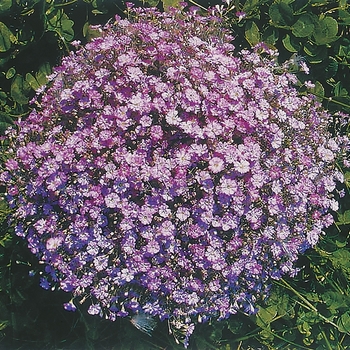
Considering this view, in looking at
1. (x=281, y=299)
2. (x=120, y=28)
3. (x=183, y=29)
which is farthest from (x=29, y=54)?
(x=281, y=299)

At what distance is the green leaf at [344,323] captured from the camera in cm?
273

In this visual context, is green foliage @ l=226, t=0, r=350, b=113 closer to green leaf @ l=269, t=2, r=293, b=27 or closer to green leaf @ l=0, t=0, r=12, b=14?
green leaf @ l=269, t=2, r=293, b=27

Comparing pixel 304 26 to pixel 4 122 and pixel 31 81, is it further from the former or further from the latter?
pixel 4 122

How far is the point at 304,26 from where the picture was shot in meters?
2.65

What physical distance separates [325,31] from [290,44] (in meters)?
0.16

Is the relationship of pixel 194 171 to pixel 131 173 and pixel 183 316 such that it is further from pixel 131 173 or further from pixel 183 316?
pixel 183 316

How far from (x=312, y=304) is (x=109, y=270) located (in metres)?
1.10

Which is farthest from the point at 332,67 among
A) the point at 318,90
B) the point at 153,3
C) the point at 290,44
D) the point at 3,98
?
the point at 3,98

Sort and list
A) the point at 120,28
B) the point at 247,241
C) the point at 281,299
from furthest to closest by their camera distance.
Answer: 1. the point at 281,299
2. the point at 120,28
3. the point at 247,241

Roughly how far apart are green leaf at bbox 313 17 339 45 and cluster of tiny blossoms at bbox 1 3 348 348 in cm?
46

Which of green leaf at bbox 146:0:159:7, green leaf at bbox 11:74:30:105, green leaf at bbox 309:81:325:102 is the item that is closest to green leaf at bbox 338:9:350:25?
green leaf at bbox 309:81:325:102

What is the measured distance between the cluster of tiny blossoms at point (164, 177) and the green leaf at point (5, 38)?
49cm

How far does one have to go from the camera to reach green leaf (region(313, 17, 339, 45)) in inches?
104

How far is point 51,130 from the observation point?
2256 millimetres
